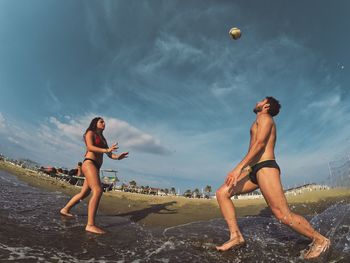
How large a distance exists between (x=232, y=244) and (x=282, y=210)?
92 centimetres

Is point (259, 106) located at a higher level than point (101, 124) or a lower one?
higher

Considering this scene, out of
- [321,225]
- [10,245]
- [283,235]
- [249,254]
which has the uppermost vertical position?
[321,225]

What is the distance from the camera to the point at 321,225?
743 cm

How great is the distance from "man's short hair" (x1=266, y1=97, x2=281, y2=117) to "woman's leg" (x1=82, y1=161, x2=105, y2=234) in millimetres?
3692

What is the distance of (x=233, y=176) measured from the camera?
4.97 m

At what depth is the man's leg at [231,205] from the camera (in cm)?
480

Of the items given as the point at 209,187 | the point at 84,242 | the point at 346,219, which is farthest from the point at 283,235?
the point at 209,187

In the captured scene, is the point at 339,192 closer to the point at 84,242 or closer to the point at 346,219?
the point at 346,219

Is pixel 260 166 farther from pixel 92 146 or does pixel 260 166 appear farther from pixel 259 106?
pixel 92 146

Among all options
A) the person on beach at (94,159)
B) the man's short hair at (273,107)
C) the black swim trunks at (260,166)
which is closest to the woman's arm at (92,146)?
the person on beach at (94,159)

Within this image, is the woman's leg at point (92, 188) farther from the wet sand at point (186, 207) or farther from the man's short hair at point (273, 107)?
Answer: the man's short hair at point (273, 107)

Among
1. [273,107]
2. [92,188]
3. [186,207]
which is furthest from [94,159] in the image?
[186,207]

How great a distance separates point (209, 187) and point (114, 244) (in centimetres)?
4735

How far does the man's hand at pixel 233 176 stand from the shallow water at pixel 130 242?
3.40 ft
